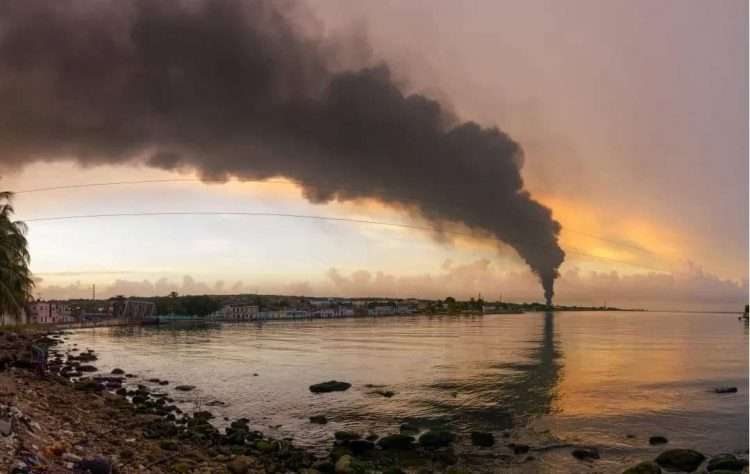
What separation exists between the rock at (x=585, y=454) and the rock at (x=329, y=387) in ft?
77.4

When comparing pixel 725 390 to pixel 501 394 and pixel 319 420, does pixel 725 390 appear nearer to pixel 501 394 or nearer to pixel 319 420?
pixel 501 394

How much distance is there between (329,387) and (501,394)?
14250 millimetres

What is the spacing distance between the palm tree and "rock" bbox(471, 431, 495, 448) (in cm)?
3937

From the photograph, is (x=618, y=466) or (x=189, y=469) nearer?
(x=189, y=469)

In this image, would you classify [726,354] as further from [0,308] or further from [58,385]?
[0,308]

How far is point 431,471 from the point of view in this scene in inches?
918

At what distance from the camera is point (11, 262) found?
55406 mm

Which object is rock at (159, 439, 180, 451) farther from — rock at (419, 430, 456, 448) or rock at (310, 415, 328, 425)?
rock at (419, 430, 456, 448)

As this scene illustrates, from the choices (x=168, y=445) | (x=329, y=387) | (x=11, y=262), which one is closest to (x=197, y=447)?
(x=168, y=445)

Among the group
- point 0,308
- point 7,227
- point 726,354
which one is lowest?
point 726,354

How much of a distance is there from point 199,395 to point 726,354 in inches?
3249

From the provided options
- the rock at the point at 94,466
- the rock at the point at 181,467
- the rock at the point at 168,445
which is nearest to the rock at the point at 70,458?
the rock at the point at 94,466

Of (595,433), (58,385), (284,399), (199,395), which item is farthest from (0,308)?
(595,433)

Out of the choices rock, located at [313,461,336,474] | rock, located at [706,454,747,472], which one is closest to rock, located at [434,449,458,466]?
rock, located at [313,461,336,474]
